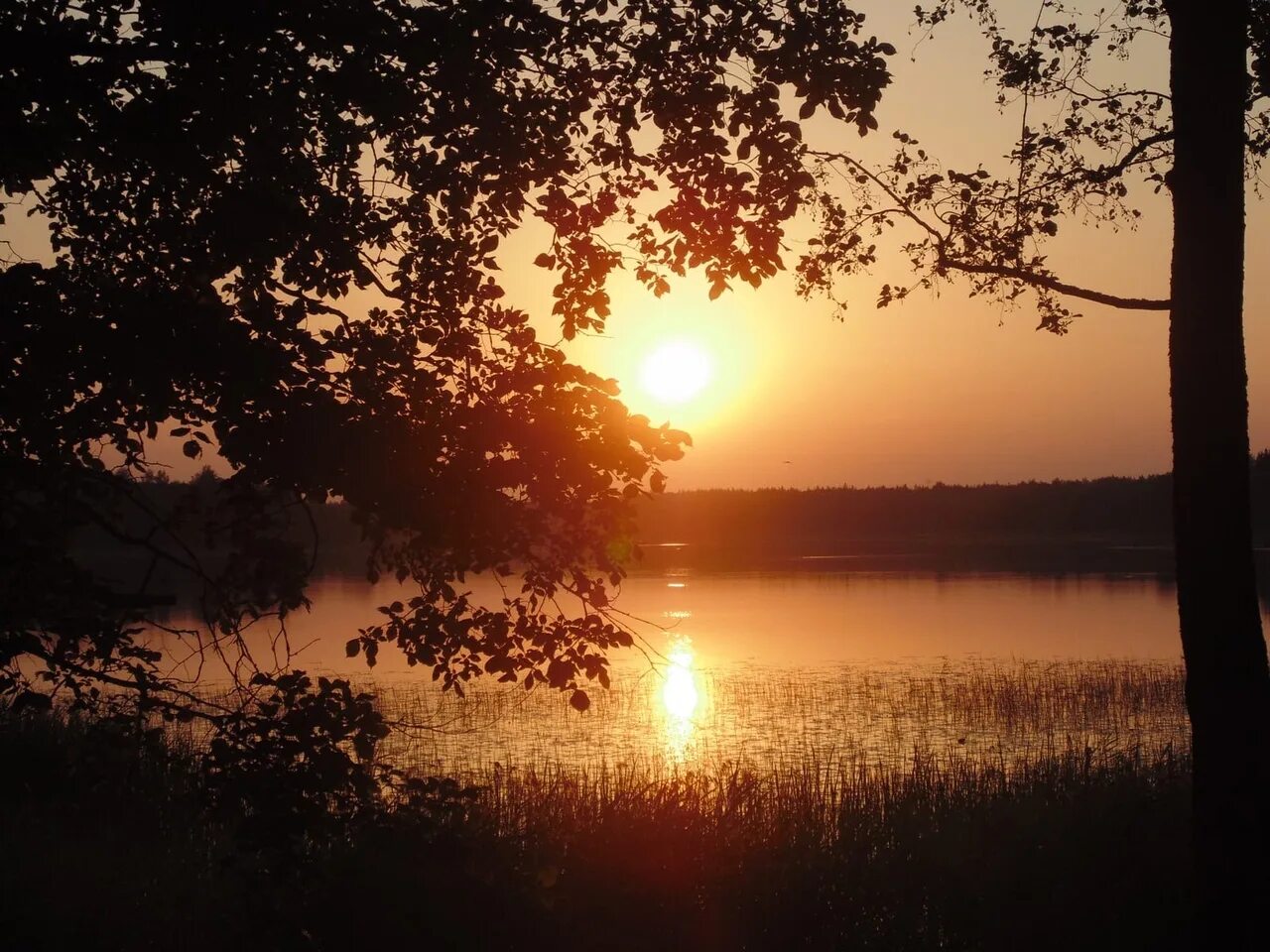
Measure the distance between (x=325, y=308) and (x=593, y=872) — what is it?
5687mm

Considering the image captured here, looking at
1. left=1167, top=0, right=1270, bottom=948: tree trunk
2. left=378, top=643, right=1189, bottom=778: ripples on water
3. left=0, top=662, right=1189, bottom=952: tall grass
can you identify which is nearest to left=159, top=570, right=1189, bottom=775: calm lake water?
left=378, top=643, right=1189, bottom=778: ripples on water

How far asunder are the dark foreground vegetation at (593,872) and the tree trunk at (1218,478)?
1.20 meters

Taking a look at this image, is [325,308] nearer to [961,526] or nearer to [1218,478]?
[1218,478]

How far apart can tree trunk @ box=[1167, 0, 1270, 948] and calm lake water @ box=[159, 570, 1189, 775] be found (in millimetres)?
3384

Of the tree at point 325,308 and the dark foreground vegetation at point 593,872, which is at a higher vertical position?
the tree at point 325,308

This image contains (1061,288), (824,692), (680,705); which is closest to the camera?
(1061,288)

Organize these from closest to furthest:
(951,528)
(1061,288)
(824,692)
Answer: (1061,288), (824,692), (951,528)

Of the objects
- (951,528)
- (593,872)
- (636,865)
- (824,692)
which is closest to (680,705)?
(824,692)

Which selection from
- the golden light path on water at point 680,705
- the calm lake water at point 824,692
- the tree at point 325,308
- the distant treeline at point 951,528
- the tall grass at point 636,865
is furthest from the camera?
the distant treeline at point 951,528

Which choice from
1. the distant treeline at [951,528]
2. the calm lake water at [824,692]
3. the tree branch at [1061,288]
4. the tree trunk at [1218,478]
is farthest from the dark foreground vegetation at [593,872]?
the distant treeline at [951,528]

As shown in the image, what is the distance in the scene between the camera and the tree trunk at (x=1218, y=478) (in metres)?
7.48

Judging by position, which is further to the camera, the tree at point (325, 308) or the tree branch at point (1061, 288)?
the tree branch at point (1061, 288)

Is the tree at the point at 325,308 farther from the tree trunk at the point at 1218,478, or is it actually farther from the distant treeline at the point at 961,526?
the distant treeline at the point at 961,526

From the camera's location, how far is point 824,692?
26.9 metres
